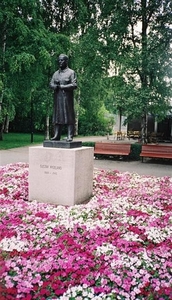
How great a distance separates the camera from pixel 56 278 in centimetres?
370

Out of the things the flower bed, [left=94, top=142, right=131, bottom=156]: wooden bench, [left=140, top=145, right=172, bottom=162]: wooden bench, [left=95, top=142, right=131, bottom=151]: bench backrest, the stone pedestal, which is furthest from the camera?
[left=95, top=142, right=131, bottom=151]: bench backrest

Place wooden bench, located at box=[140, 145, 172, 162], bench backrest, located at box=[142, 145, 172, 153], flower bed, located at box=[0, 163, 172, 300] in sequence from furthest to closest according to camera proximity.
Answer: bench backrest, located at box=[142, 145, 172, 153] < wooden bench, located at box=[140, 145, 172, 162] < flower bed, located at box=[0, 163, 172, 300]


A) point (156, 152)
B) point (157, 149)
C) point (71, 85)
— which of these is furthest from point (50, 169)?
point (157, 149)

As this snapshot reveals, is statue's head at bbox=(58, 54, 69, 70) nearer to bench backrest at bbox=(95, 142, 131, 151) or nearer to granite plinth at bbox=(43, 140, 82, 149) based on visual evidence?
granite plinth at bbox=(43, 140, 82, 149)

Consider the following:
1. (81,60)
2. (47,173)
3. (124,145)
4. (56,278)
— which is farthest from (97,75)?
(56,278)

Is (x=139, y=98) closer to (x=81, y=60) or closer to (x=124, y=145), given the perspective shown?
(x=124, y=145)

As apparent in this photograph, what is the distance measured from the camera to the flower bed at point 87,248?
3.52 meters

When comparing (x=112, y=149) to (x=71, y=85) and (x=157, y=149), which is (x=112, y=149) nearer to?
(x=157, y=149)

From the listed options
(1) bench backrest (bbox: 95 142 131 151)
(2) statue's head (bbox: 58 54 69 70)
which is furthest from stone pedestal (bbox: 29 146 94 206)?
(1) bench backrest (bbox: 95 142 131 151)

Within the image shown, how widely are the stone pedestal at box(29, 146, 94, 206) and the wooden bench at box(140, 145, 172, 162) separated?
300 inches

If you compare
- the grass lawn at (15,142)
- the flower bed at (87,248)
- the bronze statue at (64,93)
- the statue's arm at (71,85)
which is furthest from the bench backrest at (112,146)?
the statue's arm at (71,85)

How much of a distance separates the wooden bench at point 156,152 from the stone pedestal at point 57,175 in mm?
7631

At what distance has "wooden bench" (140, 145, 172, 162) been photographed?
13984 millimetres

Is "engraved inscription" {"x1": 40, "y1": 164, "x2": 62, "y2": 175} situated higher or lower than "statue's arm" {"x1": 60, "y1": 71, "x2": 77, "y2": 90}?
lower
